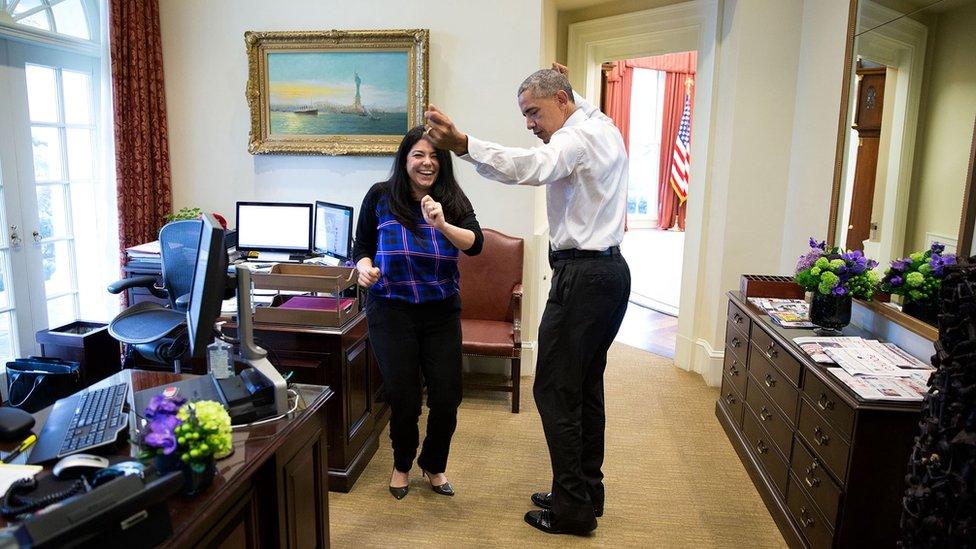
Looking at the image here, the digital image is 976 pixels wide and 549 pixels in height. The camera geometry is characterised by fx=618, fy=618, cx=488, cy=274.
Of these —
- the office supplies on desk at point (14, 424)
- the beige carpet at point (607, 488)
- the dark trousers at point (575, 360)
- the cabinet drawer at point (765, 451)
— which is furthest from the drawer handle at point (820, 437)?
the office supplies on desk at point (14, 424)

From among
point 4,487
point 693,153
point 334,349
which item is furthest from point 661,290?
point 4,487

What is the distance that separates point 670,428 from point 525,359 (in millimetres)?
1134

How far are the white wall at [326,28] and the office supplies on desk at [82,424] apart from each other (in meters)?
2.76

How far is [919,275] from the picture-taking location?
232 cm

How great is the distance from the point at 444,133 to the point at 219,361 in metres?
0.96

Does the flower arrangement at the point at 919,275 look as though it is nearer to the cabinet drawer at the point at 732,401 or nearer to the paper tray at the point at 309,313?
the cabinet drawer at the point at 732,401

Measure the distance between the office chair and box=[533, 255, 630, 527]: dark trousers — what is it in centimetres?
169

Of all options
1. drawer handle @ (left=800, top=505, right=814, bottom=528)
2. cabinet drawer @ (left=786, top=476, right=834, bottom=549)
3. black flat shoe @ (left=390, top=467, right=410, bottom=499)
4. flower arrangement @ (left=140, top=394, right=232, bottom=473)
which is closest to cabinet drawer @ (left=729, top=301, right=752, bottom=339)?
cabinet drawer @ (left=786, top=476, right=834, bottom=549)

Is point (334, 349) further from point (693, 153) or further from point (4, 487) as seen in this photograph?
point (693, 153)

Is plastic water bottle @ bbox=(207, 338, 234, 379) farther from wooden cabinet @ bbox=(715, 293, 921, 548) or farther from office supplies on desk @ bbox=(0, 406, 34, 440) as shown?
wooden cabinet @ bbox=(715, 293, 921, 548)

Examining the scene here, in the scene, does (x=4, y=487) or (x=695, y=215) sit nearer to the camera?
(x=4, y=487)

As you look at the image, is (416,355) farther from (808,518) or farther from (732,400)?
(732,400)

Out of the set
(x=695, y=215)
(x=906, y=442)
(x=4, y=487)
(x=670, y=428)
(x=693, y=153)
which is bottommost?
(x=670, y=428)

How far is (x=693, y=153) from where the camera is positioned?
4410 millimetres
